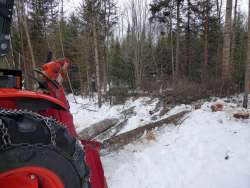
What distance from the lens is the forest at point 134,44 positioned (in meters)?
13.9

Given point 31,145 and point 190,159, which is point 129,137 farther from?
point 31,145

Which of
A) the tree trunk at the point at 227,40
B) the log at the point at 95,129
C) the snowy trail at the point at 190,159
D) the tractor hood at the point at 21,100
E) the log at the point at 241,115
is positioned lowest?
the log at the point at 95,129

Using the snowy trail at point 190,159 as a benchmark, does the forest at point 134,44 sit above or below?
above

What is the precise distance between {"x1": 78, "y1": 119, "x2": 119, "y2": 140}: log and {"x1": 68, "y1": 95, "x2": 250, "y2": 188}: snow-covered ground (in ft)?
6.75

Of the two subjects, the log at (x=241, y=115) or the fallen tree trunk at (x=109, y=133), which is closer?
the log at (x=241, y=115)

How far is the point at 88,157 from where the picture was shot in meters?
2.59

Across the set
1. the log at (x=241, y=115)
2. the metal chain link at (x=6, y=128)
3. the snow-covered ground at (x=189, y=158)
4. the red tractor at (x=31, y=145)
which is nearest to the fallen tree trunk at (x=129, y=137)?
the snow-covered ground at (x=189, y=158)

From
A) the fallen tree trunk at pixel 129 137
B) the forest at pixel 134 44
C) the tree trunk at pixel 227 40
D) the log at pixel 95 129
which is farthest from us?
the forest at pixel 134 44

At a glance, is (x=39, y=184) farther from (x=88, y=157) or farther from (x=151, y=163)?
(x=151, y=163)

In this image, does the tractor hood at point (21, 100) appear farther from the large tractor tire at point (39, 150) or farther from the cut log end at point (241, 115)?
the cut log end at point (241, 115)

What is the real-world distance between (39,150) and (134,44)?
19690mm

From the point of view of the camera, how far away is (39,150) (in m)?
1.38

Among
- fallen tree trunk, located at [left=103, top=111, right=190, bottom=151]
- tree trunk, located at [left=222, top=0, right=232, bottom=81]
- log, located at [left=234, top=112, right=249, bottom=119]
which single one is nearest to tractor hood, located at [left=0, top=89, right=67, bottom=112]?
fallen tree trunk, located at [left=103, top=111, right=190, bottom=151]

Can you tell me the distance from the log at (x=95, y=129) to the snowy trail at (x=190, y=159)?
6.89 ft
